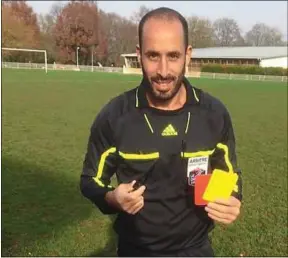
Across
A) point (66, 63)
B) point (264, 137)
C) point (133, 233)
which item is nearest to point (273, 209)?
point (133, 233)

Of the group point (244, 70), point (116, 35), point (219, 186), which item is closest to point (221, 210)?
point (219, 186)

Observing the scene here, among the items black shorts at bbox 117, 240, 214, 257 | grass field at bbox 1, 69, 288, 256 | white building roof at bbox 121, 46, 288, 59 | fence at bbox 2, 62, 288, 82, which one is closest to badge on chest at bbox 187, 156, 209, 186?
black shorts at bbox 117, 240, 214, 257

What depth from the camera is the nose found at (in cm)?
226

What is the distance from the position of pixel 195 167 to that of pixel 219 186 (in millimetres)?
205

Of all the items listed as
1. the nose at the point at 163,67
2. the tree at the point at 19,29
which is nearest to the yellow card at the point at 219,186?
the nose at the point at 163,67

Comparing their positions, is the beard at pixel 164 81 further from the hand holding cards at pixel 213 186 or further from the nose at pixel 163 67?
the hand holding cards at pixel 213 186

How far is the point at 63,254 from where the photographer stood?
16.5 feet

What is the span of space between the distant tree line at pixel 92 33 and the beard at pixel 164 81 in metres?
71.3

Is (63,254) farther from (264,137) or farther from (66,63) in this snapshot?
(66,63)

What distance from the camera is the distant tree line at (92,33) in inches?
3179

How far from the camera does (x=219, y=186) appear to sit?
86.6 inches

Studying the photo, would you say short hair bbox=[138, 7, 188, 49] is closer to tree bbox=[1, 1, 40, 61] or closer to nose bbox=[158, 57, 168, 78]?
nose bbox=[158, 57, 168, 78]

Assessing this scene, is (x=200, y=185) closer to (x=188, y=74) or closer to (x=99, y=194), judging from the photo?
(x=99, y=194)

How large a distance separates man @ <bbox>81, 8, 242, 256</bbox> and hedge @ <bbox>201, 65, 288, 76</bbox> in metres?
59.3
